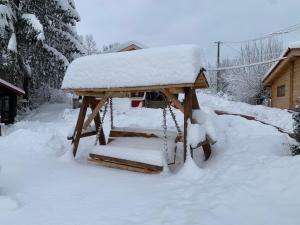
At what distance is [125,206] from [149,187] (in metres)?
1.21

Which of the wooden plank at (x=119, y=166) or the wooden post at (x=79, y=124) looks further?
the wooden post at (x=79, y=124)

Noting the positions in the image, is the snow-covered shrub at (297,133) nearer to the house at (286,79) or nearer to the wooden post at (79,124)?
the wooden post at (79,124)

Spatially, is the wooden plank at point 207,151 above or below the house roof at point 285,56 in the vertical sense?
below

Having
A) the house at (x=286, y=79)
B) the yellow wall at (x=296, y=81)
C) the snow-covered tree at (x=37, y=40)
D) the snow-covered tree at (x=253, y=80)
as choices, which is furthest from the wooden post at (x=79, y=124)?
the snow-covered tree at (x=253, y=80)

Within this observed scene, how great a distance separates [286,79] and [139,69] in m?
14.8

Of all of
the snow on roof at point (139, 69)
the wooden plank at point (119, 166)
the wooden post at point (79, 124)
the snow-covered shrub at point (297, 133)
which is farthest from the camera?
the wooden post at point (79, 124)

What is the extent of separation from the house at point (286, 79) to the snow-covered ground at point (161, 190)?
9711 mm

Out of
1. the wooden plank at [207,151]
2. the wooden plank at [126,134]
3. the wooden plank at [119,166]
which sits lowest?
the wooden plank at [119,166]

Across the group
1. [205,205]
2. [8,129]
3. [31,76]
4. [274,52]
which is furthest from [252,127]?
[274,52]

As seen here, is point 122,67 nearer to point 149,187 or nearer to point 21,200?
point 149,187

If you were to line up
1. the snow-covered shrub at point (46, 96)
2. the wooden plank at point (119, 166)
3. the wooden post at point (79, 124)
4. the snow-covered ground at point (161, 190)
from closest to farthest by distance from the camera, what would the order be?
1. the snow-covered ground at point (161, 190)
2. the wooden plank at point (119, 166)
3. the wooden post at point (79, 124)
4. the snow-covered shrub at point (46, 96)

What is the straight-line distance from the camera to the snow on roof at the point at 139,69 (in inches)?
275

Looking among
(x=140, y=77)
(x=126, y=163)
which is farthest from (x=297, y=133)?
(x=126, y=163)

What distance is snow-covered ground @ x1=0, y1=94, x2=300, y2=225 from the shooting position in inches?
176
